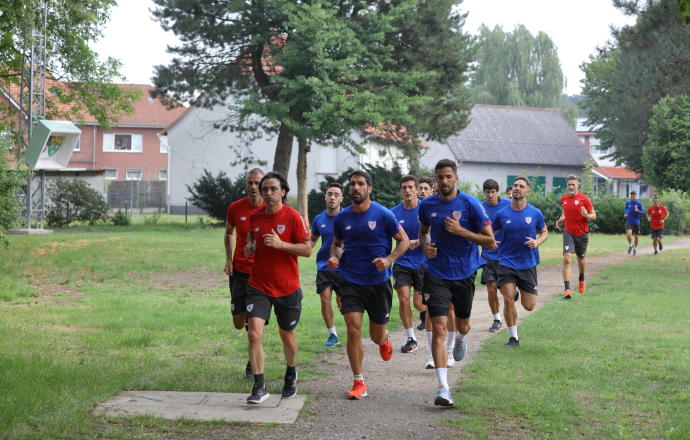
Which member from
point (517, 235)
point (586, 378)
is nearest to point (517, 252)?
point (517, 235)

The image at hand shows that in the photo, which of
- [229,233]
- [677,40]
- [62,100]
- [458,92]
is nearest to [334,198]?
[229,233]

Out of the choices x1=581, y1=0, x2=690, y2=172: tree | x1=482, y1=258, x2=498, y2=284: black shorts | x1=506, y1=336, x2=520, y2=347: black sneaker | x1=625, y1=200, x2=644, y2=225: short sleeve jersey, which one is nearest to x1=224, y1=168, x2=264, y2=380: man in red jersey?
x1=506, y1=336, x2=520, y2=347: black sneaker

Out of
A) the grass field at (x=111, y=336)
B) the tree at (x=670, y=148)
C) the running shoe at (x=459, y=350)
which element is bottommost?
the grass field at (x=111, y=336)

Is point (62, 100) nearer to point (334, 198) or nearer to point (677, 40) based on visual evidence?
point (677, 40)

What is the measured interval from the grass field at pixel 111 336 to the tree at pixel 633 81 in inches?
229

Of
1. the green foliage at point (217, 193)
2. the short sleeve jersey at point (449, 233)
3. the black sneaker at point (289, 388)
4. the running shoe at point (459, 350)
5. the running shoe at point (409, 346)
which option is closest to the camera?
the black sneaker at point (289, 388)

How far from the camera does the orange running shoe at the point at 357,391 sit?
25.7 feet

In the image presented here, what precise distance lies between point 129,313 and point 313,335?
3.23m

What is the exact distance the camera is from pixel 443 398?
7531 millimetres

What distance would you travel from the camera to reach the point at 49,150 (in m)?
32.2

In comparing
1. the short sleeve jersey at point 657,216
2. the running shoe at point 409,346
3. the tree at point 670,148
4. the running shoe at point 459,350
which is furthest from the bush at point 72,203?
the running shoe at point 459,350

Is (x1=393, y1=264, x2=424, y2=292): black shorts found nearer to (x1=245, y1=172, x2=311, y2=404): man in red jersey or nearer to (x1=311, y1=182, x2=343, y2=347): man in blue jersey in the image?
(x1=311, y1=182, x2=343, y2=347): man in blue jersey

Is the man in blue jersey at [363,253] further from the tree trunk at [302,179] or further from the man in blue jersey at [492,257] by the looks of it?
the tree trunk at [302,179]

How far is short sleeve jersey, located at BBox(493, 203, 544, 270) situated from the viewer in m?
11.2
